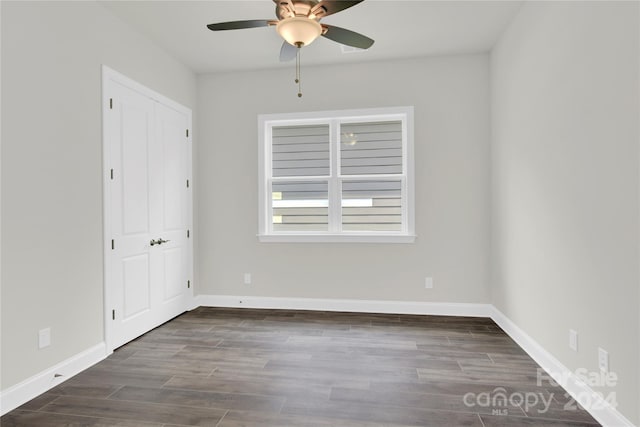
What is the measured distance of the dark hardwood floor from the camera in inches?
81.8

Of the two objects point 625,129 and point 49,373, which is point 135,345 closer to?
point 49,373

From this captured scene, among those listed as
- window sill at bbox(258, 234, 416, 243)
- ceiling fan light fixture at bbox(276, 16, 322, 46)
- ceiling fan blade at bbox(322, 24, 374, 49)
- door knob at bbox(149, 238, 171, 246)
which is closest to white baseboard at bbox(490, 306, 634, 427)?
window sill at bbox(258, 234, 416, 243)

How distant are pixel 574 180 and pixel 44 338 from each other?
3.63 metres

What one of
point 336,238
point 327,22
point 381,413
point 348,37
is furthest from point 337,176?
point 381,413

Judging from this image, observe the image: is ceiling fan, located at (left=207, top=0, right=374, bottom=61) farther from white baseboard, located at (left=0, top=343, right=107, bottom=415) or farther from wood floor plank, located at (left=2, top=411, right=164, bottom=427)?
white baseboard, located at (left=0, top=343, right=107, bottom=415)

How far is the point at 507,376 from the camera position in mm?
2553

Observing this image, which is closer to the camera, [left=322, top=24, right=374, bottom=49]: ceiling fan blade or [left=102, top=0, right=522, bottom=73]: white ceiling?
[left=322, top=24, right=374, bottom=49]: ceiling fan blade

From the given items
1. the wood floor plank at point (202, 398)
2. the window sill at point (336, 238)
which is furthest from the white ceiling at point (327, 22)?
the wood floor plank at point (202, 398)

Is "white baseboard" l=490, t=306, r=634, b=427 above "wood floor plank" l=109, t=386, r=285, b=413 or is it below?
above

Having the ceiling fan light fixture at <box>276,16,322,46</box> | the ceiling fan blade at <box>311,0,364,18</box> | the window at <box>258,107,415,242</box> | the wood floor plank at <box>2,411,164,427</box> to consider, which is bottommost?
the wood floor plank at <box>2,411,164,427</box>

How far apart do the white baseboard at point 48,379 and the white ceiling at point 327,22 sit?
2.82 metres

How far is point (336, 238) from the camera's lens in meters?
4.19

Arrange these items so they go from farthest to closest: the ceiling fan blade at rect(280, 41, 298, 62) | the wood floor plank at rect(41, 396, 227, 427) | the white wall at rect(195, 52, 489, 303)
Answer: the white wall at rect(195, 52, 489, 303)
the ceiling fan blade at rect(280, 41, 298, 62)
the wood floor plank at rect(41, 396, 227, 427)

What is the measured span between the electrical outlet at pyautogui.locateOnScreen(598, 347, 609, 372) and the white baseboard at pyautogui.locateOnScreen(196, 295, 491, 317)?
1.93m
